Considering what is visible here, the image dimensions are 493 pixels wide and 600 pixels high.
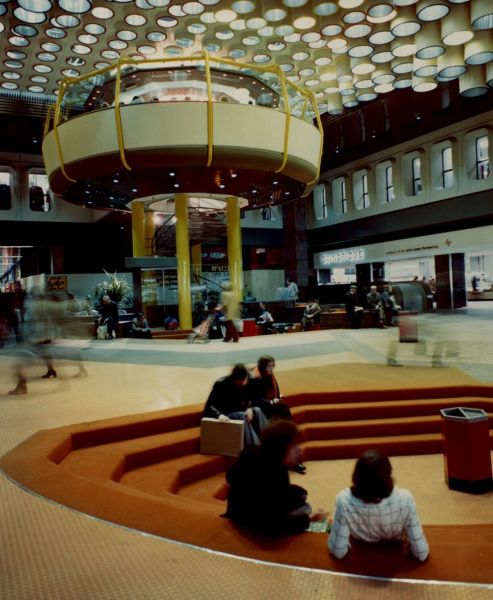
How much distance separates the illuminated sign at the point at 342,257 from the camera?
85.9 ft

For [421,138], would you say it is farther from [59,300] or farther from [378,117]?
[59,300]

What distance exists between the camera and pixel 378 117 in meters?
19.4

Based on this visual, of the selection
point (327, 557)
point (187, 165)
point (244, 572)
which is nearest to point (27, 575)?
point (244, 572)

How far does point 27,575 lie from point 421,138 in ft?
76.7

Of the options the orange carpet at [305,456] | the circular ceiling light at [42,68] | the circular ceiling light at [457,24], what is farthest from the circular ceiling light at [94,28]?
the orange carpet at [305,456]

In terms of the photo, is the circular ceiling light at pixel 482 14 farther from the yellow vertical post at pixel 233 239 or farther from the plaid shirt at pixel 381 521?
the plaid shirt at pixel 381 521

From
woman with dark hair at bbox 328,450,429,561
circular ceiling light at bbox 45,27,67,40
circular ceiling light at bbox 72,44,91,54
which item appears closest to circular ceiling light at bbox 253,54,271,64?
circular ceiling light at bbox 72,44,91,54

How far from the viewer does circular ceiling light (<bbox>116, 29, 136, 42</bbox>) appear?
511 inches

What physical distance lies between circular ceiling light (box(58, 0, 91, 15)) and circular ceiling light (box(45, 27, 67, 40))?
4.47 ft

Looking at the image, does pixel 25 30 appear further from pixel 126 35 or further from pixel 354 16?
pixel 354 16

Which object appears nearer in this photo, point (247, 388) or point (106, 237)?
point (247, 388)

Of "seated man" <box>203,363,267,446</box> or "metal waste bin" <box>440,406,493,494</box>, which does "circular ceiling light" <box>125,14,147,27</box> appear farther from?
"metal waste bin" <box>440,406,493,494</box>

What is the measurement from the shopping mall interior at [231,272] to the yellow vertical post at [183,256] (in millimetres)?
74

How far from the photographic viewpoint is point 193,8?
11.6 meters
